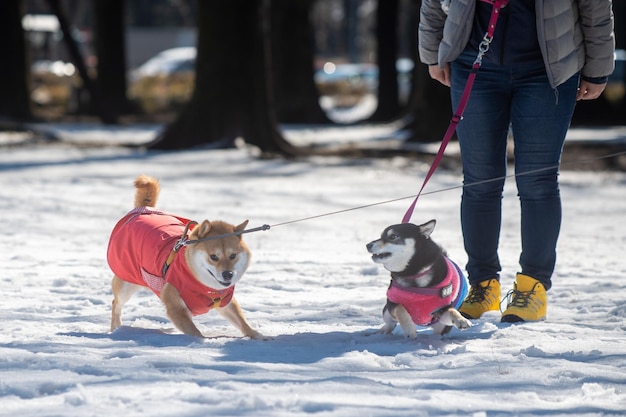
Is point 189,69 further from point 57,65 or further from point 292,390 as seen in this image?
point 292,390

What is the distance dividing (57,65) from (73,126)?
2015 centimetres

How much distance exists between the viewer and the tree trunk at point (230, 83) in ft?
44.8

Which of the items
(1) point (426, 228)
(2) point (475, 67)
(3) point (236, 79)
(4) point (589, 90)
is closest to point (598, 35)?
(4) point (589, 90)

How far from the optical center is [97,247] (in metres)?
7.22

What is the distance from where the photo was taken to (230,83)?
45.1ft

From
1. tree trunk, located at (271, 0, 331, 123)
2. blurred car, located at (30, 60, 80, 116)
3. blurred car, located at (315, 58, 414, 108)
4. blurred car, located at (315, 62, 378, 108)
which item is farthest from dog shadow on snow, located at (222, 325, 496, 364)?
blurred car, located at (315, 62, 378, 108)

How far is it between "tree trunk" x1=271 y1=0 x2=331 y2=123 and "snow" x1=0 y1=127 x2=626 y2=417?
36.8 feet

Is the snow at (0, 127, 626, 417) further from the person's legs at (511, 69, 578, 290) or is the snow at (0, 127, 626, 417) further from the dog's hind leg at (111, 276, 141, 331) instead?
the person's legs at (511, 69, 578, 290)

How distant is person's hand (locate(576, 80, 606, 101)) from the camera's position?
15.9 ft

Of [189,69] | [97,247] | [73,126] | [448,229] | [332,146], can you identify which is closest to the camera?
[97,247]

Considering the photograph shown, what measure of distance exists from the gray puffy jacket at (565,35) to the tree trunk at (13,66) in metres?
16.1

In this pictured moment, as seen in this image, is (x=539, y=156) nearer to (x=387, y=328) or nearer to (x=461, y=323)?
(x=461, y=323)

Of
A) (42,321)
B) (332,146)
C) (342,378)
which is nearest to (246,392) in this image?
(342,378)

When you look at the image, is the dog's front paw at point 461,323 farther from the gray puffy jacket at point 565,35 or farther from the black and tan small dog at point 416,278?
the gray puffy jacket at point 565,35
